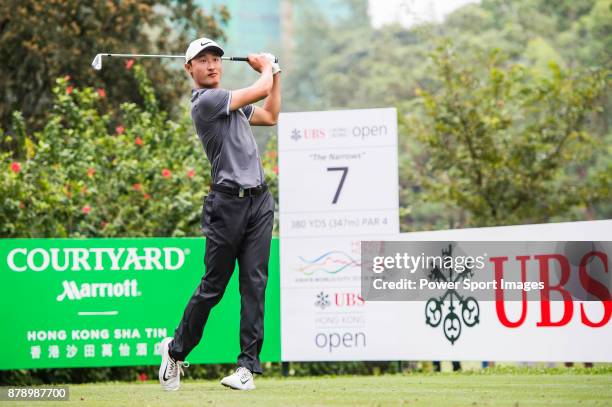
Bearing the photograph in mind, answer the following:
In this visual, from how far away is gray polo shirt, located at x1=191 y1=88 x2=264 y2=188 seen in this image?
6.30m

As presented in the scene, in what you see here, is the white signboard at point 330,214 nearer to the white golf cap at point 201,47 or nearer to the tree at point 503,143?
the white golf cap at point 201,47

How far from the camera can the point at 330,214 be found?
933 cm

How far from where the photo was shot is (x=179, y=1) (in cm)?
2381

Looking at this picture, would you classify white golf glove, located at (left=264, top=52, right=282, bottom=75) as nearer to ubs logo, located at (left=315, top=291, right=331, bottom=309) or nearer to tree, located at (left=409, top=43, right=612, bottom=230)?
ubs logo, located at (left=315, top=291, right=331, bottom=309)

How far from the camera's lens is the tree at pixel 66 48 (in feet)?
66.7

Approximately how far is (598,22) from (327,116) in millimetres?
28805

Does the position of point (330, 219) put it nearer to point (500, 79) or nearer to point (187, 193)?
point (187, 193)

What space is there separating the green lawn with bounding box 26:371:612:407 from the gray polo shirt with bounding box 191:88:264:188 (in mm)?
1196

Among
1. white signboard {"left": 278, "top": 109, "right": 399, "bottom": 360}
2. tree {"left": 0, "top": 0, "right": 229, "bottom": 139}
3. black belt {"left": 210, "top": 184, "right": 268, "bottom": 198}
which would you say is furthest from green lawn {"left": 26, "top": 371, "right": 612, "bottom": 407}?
tree {"left": 0, "top": 0, "right": 229, "bottom": 139}

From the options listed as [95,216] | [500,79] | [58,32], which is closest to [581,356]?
[95,216]

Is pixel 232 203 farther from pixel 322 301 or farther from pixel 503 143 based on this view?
pixel 503 143

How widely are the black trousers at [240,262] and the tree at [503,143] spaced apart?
10376mm

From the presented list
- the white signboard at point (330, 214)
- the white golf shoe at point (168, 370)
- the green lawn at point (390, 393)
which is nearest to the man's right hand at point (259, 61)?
the white golf shoe at point (168, 370)

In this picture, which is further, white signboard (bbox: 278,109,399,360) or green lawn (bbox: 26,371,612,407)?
white signboard (bbox: 278,109,399,360)
